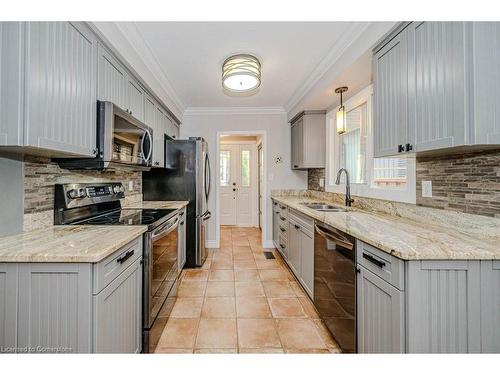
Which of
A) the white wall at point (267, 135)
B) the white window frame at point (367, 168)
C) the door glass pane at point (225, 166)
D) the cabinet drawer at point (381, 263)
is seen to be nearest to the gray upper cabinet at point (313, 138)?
the white window frame at point (367, 168)

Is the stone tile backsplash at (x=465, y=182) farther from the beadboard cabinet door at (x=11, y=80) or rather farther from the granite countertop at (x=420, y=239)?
the beadboard cabinet door at (x=11, y=80)

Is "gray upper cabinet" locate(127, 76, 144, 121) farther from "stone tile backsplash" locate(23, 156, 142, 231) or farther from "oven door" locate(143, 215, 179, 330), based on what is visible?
"oven door" locate(143, 215, 179, 330)

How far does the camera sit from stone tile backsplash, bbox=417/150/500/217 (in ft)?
4.59

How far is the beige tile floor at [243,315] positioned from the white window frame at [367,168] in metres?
1.28

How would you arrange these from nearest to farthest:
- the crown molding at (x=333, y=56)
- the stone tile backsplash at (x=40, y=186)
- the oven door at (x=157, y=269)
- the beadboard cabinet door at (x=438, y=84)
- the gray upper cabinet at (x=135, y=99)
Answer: the beadboard cabinet door at (x=438, y=84)
the stone tile backsplash at (x=40, y=186)
the oven door at (x=157, y=269)
the crown molding at (x=333, y=56)
the gray upper cabinet at (x=135, y=99)

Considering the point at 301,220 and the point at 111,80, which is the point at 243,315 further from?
the point at 111,80

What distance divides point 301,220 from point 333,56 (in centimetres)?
167

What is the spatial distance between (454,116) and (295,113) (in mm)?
2849

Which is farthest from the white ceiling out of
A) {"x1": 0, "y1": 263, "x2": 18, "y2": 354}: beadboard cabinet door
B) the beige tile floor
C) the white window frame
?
the beige tile floor

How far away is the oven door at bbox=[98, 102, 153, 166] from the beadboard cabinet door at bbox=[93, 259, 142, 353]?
2.72 ft

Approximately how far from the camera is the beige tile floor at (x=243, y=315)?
1823 mm

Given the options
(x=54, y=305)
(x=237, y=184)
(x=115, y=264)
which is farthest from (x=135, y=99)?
(x=237, y=184)

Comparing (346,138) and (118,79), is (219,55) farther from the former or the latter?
(346,138)
